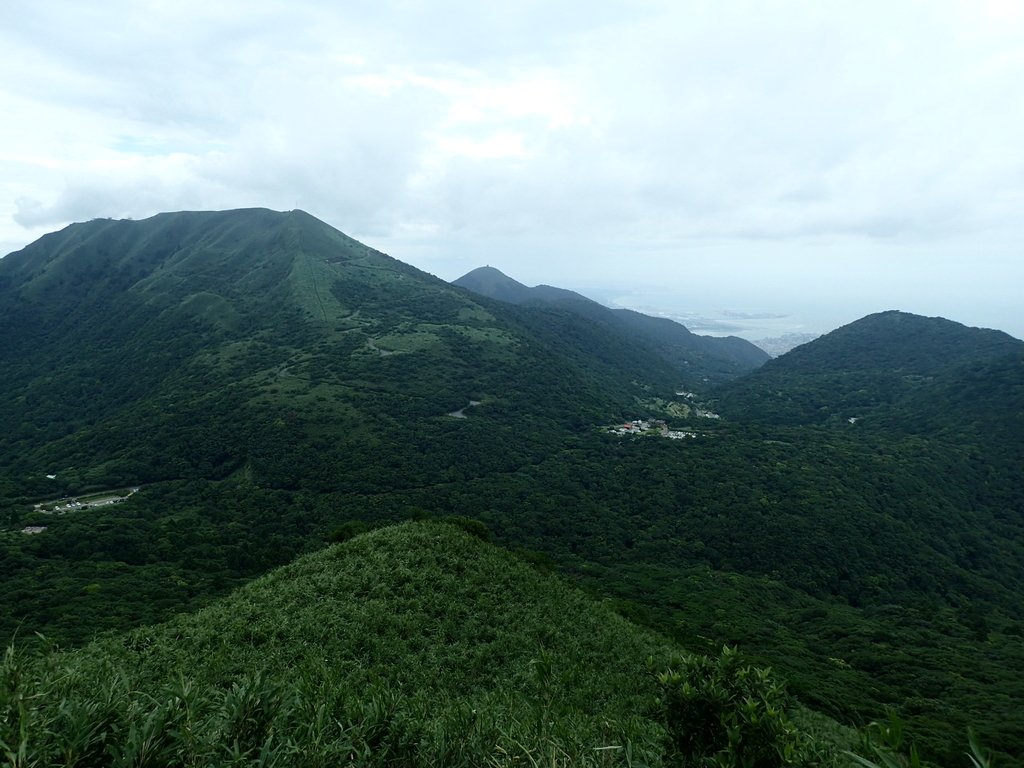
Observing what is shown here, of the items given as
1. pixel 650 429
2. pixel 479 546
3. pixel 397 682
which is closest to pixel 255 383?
pixel 650 429

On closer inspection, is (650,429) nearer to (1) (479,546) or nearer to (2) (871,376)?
(2) (871,376)

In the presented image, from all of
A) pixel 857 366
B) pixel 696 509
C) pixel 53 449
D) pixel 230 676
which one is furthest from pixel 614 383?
pixel 230 676

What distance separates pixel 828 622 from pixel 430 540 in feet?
151

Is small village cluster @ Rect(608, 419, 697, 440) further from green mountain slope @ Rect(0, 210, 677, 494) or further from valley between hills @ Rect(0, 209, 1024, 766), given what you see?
green mountain slope @ Rect(0, 210, 677, 494)

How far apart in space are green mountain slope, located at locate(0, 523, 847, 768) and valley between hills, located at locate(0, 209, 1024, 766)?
10cm

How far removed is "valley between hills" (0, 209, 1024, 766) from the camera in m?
9.81

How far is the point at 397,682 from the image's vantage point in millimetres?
20656

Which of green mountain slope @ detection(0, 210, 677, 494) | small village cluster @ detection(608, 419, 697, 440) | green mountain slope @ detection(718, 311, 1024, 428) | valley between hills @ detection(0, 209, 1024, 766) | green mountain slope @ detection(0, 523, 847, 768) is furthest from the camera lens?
green mountain slope @ detection(718, 311, 1024, 428)

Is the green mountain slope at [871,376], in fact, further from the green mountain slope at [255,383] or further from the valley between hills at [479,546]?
the green mountain slope at [255,383]

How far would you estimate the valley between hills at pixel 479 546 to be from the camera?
9.81m

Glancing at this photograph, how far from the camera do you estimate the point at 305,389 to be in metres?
128

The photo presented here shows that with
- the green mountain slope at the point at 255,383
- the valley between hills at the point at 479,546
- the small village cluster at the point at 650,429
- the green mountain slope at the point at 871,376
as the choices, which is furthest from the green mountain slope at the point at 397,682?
the green mountain slope at the point at 871,376

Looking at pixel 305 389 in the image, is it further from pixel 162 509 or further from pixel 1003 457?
pixel 1003 457

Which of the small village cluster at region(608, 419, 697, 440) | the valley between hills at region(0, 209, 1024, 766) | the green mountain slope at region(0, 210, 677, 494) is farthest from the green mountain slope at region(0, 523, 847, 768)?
the small village cluster at region(608, 419, 697, 440)
